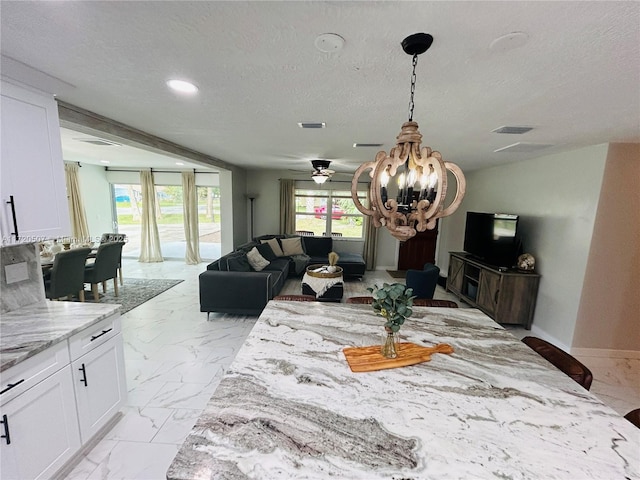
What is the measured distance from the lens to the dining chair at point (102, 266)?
405 cm

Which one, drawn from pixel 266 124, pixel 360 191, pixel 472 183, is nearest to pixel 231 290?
pixel 266 124

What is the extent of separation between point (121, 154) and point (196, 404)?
4816mm

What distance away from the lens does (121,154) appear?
191 inches

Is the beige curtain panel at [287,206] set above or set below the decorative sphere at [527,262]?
above

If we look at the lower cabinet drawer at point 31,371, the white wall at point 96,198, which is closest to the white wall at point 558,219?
the lower cabinet drawer at point 31,371

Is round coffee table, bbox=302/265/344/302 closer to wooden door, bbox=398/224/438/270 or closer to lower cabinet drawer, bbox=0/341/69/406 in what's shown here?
wooden door, bbox=398/224/438/270

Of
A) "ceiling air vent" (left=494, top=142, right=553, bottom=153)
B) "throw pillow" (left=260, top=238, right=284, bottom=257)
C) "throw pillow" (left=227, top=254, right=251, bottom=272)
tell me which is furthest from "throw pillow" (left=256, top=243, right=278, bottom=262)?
"ceiling air vent" (left=494, top=142, right=553, bottom=153)

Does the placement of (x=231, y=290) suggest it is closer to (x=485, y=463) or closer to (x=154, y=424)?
(x=154, y=424)

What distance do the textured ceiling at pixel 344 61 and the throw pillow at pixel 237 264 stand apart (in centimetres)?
220

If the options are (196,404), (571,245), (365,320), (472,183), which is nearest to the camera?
(365,320)

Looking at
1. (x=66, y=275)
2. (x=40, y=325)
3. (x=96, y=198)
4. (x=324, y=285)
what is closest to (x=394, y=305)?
(x=40, y=325)

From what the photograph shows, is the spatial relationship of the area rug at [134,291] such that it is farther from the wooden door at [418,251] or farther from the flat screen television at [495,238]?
the flat screen television at [495,238]

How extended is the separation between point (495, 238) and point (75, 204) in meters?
8.65

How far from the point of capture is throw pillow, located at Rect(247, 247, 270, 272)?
476cm
